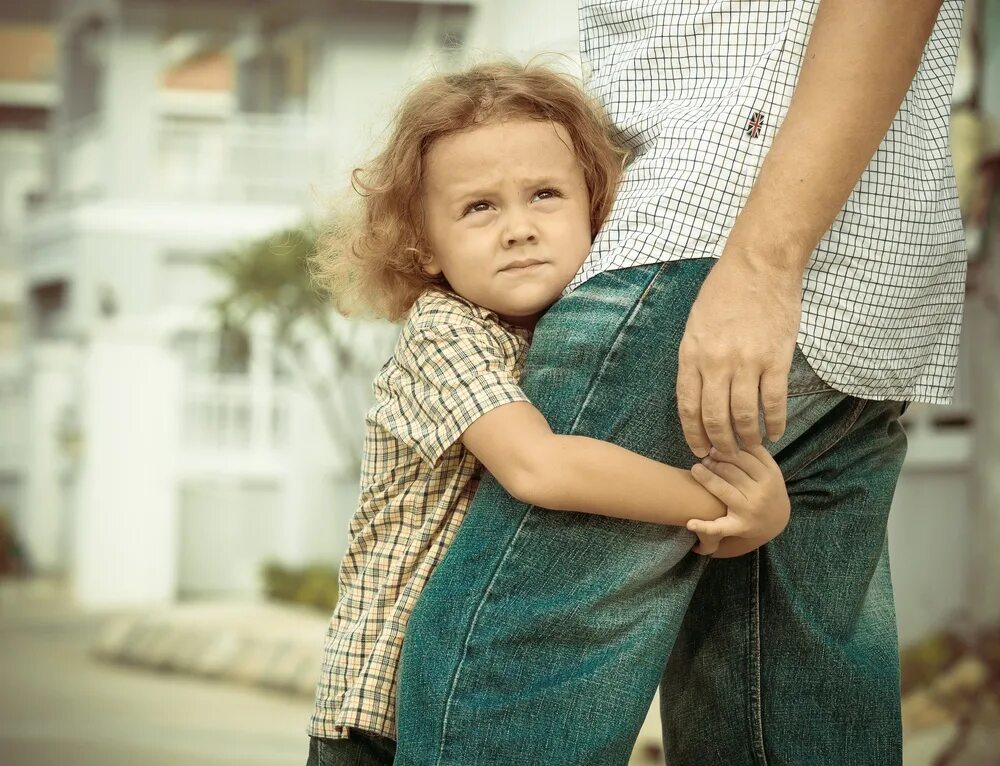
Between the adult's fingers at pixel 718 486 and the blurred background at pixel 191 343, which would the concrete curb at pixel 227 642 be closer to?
the blurred background at pixel 191 343

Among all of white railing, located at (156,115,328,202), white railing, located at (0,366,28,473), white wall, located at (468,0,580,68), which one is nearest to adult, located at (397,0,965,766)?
white wall, located at (468,0,580,68)

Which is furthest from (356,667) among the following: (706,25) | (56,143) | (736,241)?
(56,143)

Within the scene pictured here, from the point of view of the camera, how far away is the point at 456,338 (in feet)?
3.15

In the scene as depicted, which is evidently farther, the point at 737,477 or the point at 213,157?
the point at 213,157

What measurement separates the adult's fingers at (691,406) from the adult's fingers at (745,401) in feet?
0.08

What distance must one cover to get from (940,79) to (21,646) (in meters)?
4.65

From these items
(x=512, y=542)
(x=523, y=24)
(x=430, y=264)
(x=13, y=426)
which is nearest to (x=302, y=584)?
(x=13, y=426)

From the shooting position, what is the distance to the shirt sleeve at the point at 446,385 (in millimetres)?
907

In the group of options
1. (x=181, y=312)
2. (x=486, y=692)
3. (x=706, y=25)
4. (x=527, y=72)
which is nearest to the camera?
(x=486, y=692)

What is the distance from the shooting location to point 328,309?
516 centimetres

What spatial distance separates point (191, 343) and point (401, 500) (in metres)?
4.53

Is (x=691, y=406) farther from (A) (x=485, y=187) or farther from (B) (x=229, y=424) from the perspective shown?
(B) (x=229, y=424)

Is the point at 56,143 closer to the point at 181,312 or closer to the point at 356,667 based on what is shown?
the point at 181,312

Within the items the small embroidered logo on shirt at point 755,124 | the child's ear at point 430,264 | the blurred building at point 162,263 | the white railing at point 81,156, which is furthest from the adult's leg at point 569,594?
the white railing at point 81,156
